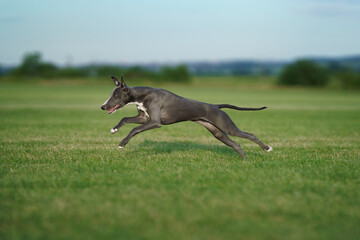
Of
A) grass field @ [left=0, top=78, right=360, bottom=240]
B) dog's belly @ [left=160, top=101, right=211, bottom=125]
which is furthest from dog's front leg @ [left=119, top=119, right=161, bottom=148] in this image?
grass field @ [left=0, top=78, right=360, bottom=240]

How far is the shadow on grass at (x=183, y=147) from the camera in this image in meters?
10.9

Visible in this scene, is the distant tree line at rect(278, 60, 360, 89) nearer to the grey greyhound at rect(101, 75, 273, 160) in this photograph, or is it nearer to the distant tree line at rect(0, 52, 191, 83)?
the distant tree line at rect(0, 52, 191, 83)

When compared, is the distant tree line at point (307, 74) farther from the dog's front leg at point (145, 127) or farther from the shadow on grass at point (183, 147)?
the dog's front leg at point (145, 127)

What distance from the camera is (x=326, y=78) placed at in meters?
86.1

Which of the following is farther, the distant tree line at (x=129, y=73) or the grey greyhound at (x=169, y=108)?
the distant tree line at (x=129, y=73)

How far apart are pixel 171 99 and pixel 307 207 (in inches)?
168

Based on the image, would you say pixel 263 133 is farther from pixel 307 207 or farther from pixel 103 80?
pixel 103 80

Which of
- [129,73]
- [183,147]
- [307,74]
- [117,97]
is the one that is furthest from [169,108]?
[129,73]

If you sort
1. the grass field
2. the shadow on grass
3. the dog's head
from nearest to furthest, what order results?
the grass field, the dog's head, the shadow on grass

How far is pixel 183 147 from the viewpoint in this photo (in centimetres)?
1178

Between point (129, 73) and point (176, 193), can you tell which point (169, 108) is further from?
point (129, 73)

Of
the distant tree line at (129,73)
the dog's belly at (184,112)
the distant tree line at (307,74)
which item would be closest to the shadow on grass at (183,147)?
the dog's belly at (184,112)

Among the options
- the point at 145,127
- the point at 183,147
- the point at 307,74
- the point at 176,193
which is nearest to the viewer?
the point at 176,193

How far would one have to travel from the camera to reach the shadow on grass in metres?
10.9
